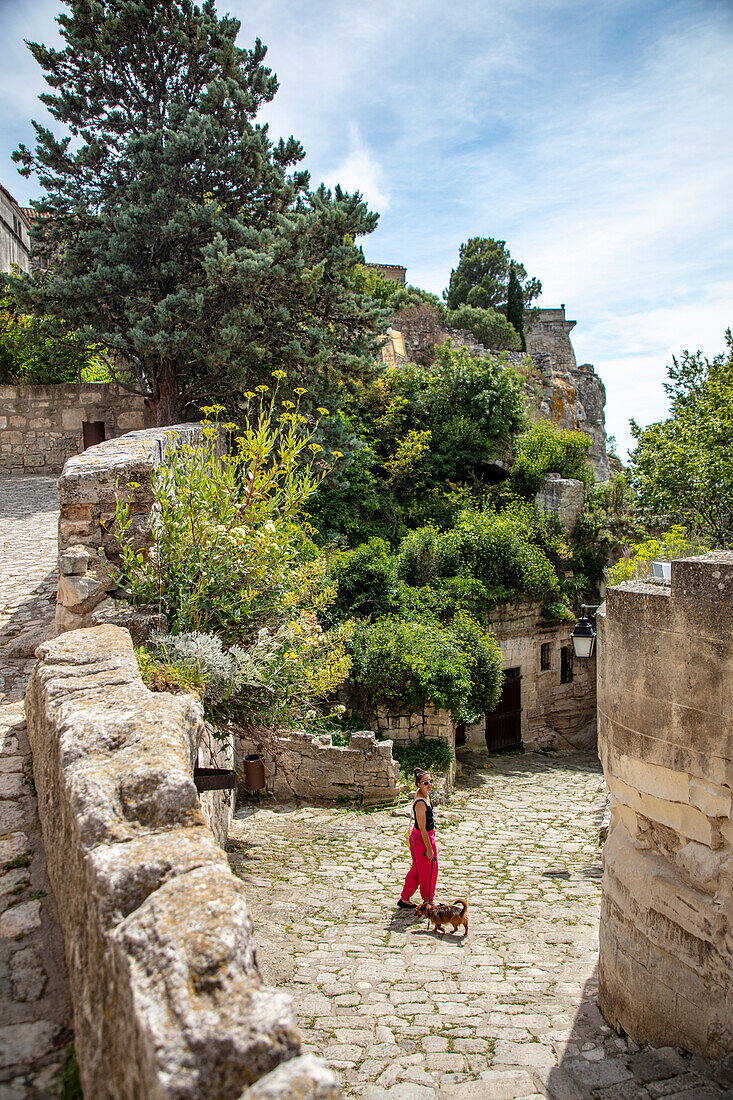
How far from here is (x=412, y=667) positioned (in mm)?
10047

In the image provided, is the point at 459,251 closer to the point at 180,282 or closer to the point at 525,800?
the point at 180,282

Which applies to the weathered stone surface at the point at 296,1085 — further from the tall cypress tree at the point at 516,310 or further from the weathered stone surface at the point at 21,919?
the tall cypress tree at the point at 516,310

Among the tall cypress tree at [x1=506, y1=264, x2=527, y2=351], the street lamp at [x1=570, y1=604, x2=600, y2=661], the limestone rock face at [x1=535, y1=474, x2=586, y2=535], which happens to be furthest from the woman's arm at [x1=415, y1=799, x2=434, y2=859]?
the tall cypress tree at [x1=506, y1=264, x2=527, y2=351]

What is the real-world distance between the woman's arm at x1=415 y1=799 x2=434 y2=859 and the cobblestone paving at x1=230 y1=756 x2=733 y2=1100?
0.56 m

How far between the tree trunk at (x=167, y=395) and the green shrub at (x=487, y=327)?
20379mm

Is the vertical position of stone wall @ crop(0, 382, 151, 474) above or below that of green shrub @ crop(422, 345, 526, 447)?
below

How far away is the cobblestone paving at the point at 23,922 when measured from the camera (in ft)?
6.61

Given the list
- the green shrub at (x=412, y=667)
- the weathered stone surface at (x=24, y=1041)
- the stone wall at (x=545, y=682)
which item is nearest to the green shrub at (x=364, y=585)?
the green shrub at (x=412, y=667)

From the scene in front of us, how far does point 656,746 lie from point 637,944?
1290mm

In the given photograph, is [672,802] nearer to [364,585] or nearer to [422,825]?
[422,825]

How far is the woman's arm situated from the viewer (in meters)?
6.01

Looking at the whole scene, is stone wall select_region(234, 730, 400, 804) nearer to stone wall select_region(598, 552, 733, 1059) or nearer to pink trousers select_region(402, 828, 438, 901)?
pink trousers select_region(402, 828, 438, 901)

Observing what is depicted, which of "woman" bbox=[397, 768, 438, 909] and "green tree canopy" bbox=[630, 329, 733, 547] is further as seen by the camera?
"green tree canopy" bbox=[630, 329, 733, 547]

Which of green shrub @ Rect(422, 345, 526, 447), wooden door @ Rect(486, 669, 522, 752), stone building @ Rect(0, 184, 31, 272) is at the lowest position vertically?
wooden door @ Rect(486, 669, 522, 752)
